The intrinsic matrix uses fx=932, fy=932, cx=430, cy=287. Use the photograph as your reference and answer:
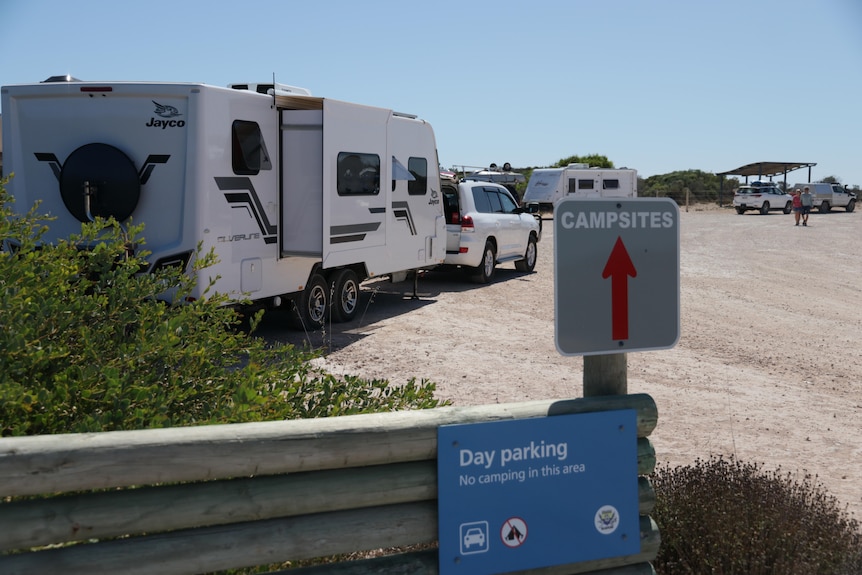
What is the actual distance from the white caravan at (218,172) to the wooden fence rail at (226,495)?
6.29m

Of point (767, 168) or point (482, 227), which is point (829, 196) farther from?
point (482, 227)

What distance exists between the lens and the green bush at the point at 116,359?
3520 mm

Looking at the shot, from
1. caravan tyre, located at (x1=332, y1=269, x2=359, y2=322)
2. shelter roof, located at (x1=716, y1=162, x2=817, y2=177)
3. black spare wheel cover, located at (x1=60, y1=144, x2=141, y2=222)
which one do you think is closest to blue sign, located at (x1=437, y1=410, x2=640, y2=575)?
black spare wheel cover, located at (x1=60, y1=144, x2=141, y2=222)

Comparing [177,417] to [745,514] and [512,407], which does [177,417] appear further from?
[745,514]

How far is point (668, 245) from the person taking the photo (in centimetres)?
363

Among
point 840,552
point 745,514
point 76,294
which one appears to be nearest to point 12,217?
point 76,294

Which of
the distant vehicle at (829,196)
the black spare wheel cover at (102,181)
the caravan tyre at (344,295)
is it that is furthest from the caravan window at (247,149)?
the distant vehicle at (829,196)

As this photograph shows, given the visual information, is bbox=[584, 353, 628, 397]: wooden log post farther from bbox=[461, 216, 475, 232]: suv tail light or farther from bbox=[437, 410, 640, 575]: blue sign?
bbox=[461, 216, 475, 232]: suv tail light

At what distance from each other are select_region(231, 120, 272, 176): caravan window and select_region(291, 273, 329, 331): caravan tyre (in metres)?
1.69

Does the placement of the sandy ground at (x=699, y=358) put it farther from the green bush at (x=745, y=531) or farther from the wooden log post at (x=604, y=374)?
the wooden log post at (x=604, y=374)

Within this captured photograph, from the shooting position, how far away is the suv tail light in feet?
50.6

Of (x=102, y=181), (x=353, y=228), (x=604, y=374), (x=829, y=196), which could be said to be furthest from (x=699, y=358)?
(x=829, y=196)

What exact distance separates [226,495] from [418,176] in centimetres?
1073

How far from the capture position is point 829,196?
4719cm
